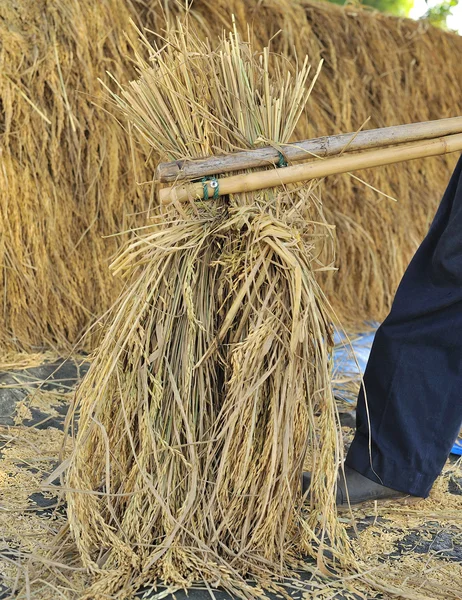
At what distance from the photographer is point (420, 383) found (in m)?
1.63

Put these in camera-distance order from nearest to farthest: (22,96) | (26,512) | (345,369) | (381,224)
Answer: (26,512), (22,96), (345,369), (381,224)

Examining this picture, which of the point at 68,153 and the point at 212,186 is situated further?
the point at 68,153

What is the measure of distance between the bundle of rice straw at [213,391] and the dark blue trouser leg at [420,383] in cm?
28

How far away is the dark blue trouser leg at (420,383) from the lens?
162 cm

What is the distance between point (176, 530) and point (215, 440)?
172 millimetres

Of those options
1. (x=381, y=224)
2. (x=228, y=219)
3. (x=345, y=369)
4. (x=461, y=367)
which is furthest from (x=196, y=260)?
(x=381, y=224)

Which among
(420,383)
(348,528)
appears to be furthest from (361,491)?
(420,383)

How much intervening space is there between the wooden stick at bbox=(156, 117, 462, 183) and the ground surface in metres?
0.59

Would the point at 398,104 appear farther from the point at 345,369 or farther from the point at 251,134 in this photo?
the point at 251,134

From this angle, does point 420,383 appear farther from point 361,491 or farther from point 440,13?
point 440,13

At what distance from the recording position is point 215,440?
1334 millimetres

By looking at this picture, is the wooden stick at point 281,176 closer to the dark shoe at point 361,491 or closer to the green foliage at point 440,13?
the dark shoe at point 361,491

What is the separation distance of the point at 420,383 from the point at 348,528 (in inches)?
14.1

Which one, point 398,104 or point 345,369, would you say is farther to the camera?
point 398,104
